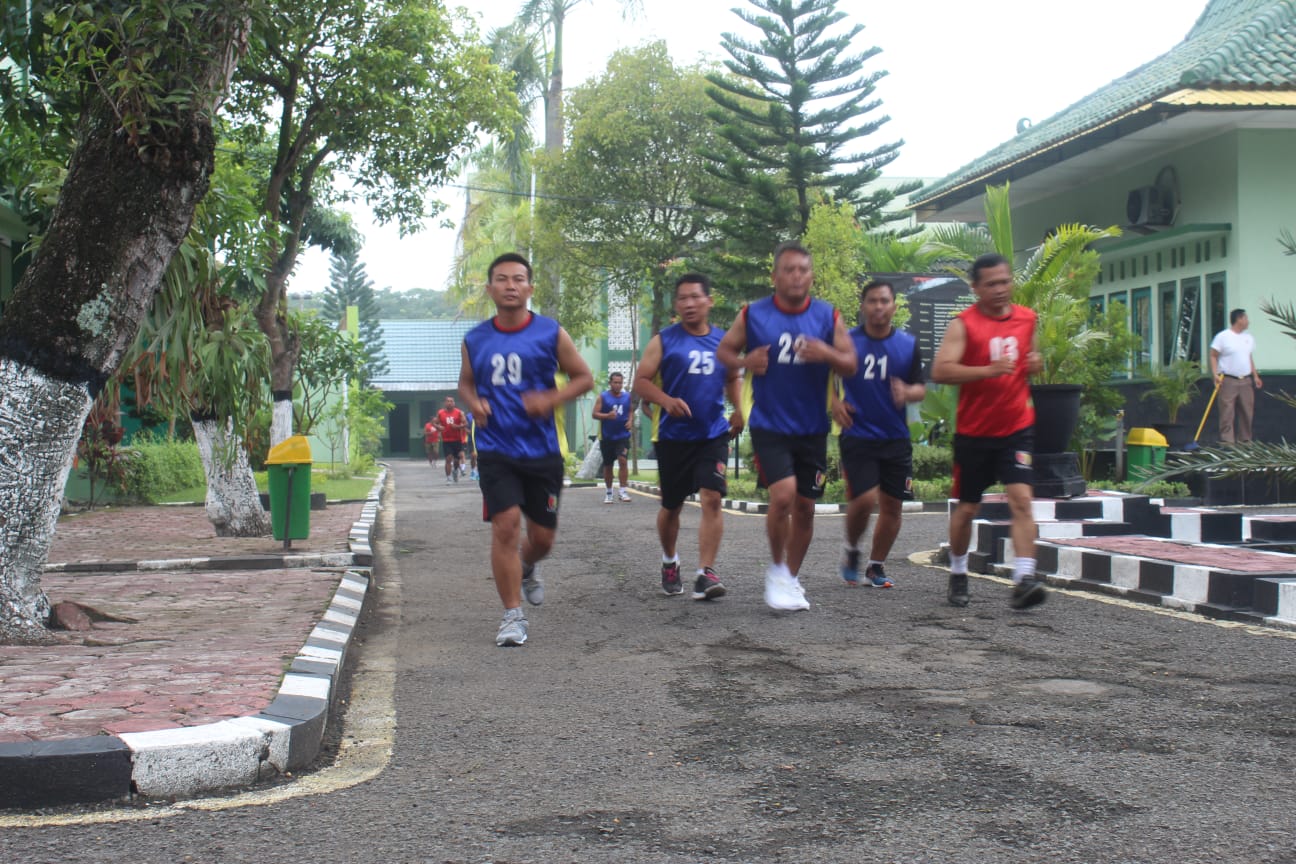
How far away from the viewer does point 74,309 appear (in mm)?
6125

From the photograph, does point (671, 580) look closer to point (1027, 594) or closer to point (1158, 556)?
point (1027, 594)

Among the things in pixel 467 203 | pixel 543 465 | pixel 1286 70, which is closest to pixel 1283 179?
pixel 1286 70

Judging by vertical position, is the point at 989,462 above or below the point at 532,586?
above

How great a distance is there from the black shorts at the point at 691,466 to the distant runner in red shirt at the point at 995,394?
144 centimetres

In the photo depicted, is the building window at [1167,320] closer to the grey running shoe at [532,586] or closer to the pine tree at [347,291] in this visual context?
the grey running shoe at [532,586]

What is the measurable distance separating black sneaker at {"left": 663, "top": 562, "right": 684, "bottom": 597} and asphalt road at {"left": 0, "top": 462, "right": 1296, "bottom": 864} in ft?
2.91

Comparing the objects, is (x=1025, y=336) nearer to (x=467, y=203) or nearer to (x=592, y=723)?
(x=592, y=723)

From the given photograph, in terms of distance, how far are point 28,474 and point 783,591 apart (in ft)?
12.6

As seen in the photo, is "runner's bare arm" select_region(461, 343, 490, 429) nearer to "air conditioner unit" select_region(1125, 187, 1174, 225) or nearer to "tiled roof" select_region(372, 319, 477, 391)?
"air conditioner unit" select_region(1125, 187, 1174, 225)

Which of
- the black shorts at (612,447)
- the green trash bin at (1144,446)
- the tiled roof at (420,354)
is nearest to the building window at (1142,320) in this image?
the green trash bin at (1144,446)

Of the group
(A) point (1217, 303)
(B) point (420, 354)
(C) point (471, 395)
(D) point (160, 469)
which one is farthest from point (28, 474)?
(B) point (420, 354)

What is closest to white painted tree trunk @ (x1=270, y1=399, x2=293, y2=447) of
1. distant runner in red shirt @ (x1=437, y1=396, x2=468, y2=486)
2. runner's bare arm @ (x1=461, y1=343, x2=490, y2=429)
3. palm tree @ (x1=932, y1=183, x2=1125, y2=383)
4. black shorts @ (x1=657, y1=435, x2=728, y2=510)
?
palm tree @ (x1=932, y1=183, x2=1125, y2=383)

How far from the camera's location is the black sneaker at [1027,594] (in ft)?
21.7

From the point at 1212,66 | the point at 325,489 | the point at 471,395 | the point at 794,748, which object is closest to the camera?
the point at 794,748
